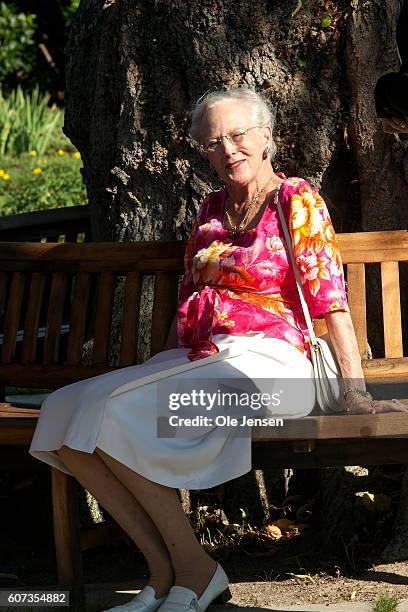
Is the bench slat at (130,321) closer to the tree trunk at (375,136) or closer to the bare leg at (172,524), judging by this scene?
the bare leg at (172,524)

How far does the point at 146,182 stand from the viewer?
468 cm

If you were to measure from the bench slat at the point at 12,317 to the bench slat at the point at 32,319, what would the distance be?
0.04m

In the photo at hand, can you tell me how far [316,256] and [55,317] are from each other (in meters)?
1.25

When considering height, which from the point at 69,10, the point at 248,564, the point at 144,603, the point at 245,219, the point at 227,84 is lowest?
the point at 248,564

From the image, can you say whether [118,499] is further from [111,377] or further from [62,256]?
[62,256]

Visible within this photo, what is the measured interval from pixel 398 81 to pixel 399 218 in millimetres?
1491

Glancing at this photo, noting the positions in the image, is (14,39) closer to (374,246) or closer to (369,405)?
(374,246)

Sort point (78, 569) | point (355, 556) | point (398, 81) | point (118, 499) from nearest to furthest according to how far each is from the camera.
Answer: point (398, 81) → point (118, 499) → point (78, 569) → point (355, 556)

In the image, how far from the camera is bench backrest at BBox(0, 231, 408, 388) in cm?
412

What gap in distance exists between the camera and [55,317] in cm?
438

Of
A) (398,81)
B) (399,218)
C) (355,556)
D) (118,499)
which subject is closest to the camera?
(398,81)

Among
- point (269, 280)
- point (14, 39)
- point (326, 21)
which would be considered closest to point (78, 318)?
point (269, 280)

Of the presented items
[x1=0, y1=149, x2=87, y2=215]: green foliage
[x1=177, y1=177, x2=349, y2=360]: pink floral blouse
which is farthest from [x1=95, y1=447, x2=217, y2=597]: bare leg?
[x1=0, y1=149, x2=87, y2=215]: green foliage

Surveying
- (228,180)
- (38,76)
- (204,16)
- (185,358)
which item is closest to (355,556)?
(185,358)
